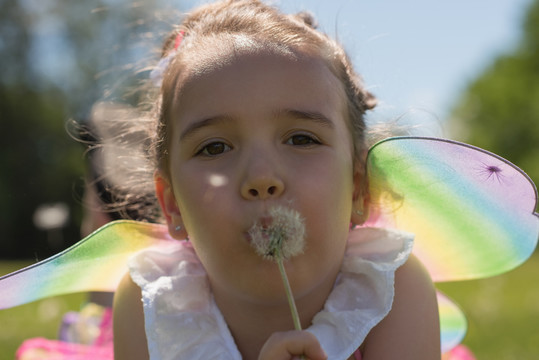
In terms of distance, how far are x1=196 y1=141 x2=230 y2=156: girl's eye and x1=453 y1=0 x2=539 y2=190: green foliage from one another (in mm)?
33381

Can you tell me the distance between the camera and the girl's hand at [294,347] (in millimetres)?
1423

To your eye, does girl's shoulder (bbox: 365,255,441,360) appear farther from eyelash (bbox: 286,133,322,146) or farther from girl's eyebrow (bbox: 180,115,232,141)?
girl's eyebrow (bbox: 180,115,232,141)

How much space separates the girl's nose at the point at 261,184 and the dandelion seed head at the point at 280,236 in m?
0.06

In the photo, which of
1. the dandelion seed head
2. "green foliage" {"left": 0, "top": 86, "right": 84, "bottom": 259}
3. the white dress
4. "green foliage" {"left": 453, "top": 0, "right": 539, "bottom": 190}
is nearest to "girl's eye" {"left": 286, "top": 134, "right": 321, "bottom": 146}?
the dandelion seed head

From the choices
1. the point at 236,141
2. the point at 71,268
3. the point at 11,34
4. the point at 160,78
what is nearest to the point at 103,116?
the point at 160,78

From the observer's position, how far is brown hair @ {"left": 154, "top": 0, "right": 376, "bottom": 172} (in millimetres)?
2041

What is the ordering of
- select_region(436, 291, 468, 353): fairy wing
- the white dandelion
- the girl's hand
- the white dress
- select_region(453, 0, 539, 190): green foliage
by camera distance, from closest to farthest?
1. the girl's hand
2. the white dandelion
3. the white dress
4. select_region(436, 291, 468, 353): fairy wing
5. select_region(453, 0, 539, 190): green foliage

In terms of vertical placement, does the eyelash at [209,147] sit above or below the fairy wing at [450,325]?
above

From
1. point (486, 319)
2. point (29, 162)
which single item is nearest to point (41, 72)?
point (29, 162)

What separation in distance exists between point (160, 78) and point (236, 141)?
68cm

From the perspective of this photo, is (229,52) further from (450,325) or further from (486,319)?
(486,319)

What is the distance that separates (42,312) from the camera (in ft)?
20.5

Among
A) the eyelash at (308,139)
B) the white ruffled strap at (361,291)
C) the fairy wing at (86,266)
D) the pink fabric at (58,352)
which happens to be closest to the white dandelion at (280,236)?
the eyelash at (308,139)

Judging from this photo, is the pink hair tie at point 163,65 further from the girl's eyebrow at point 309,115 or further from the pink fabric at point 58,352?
the pink fabric at point 58,352
